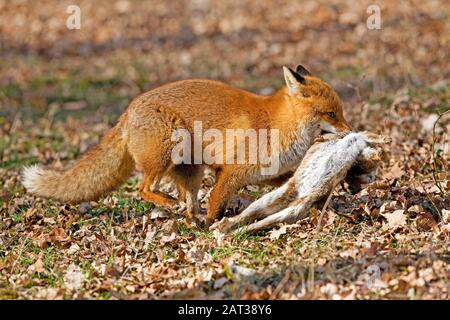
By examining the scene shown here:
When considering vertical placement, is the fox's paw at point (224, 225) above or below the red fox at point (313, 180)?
below

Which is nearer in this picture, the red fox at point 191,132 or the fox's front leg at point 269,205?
the fox's front leg at point 269,205

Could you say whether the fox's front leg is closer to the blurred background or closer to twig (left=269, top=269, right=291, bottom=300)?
twig (left=269, top=269, right=291, bottom=300)

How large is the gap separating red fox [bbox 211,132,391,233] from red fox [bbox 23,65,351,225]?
394 mm

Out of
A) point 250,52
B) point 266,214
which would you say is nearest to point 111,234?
point 266,214

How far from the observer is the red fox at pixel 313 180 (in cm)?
697

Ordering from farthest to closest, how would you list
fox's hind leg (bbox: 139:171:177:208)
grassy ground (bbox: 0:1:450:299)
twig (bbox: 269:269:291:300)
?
fox's hind leg (bbox: 139:171:177:208)
grassy ground (bbox: 0:1:450:299)
twig (bbox: 269:269:291:300)

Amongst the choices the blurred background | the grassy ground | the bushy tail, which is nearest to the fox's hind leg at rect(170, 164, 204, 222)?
the grassy ground

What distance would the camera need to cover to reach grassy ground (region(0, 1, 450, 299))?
6.03 m

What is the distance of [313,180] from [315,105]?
0.92 meters

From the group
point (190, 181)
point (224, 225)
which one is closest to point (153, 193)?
point (190, 181)

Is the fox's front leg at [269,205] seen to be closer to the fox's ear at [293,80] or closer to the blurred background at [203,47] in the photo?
the fox's ear at [293,80]

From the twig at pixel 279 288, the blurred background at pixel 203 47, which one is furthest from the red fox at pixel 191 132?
the blurred background at pixel 203 47

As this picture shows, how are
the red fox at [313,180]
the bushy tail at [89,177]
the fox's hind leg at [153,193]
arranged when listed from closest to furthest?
the red fox at [313,180]
the fox's hind leg at [153,193]
the bushy tail at [89,177]

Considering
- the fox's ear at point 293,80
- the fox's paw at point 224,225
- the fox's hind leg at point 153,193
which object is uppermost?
the fox's ear at point 293,80
